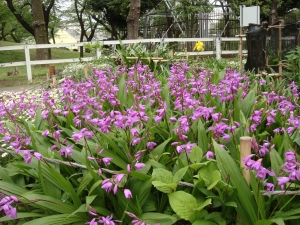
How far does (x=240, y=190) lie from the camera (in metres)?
1.82

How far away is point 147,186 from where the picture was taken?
6.50 ft

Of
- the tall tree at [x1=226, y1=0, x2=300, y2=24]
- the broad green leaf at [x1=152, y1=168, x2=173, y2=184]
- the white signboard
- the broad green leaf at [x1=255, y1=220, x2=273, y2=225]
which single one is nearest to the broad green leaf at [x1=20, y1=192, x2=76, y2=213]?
the broad green leaf at [x1=152, y1=168, x2=173, y2=184]

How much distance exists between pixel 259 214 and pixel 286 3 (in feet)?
80.3

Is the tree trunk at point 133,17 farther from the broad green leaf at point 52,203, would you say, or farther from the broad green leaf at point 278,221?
the broad green leaf at point 278,221

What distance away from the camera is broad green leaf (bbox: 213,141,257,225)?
1797mm

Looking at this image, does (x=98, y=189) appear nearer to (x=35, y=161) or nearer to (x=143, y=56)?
(x=35, y=161)

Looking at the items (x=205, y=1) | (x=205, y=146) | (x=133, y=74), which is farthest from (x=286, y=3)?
(x=205, y=146)

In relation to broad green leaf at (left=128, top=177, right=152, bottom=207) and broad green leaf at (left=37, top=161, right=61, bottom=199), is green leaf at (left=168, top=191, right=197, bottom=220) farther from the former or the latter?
broad green leaf at (left=37, top=161, right=61, bottom=199)

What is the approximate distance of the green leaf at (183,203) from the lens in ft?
5.92

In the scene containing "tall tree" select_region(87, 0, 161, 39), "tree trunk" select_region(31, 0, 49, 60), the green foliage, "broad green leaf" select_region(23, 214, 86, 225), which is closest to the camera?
"broad green leaf" select_region(23, 214, 86, 225)

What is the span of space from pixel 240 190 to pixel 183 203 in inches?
11.4

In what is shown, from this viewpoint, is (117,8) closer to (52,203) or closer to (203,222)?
(52,203)

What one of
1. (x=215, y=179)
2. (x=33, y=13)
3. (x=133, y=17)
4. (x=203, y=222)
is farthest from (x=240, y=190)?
(x=33, y=13)

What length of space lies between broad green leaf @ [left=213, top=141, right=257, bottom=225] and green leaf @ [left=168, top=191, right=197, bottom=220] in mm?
221
